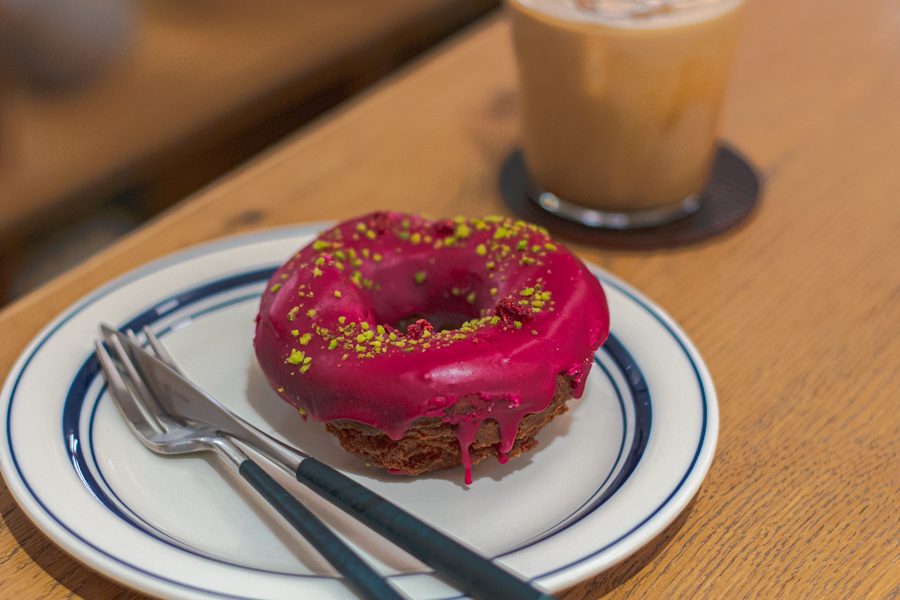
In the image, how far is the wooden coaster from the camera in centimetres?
109

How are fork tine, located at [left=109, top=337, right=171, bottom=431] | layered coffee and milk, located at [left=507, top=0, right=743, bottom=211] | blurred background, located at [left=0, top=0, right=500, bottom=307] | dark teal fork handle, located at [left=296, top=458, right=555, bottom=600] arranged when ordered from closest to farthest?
dark teal fork handle, located at [left=296, top=458, right=555, bottom=600] < fork tine, located at [left=109, top=337, right=171, bottom=431] < layered coffee and milk, located at [left=507, top=0, right=743, bottom=211] < blurred background, located at [left=0, top=0, right=500, bottom=307]

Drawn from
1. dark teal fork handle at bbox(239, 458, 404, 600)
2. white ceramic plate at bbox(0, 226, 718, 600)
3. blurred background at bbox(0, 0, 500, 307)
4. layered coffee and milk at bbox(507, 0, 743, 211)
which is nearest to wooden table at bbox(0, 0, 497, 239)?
blurred background at bbox(0, 0, 500, 307)

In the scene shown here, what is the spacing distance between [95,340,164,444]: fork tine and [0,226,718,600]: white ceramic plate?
0.5 inches

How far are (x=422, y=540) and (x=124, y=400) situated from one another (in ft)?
1.22

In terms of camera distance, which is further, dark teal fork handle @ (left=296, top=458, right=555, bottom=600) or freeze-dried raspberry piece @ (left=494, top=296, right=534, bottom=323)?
freeze-dried raspberry piece @ (left=494, top=296, right=534, bottom=323)

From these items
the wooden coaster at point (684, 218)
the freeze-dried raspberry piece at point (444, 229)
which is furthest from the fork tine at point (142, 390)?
the wooden coaster at point (684, 218)

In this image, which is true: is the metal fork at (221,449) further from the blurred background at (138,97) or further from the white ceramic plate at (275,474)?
A: the blurred background at (138,97)

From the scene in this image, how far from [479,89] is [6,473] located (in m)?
1.05

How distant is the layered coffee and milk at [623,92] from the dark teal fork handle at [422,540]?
0.60m

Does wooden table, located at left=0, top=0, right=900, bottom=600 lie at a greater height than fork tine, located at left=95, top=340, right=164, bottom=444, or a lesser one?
lesser

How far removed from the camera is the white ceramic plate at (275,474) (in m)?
0.59

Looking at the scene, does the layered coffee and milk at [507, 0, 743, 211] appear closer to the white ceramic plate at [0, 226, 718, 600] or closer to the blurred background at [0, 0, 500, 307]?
the white ceramic plate at [0, 226, 718, 600]

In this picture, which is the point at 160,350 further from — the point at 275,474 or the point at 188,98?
the point at 188,98

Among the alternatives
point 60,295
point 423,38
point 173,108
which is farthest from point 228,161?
point 60,295
